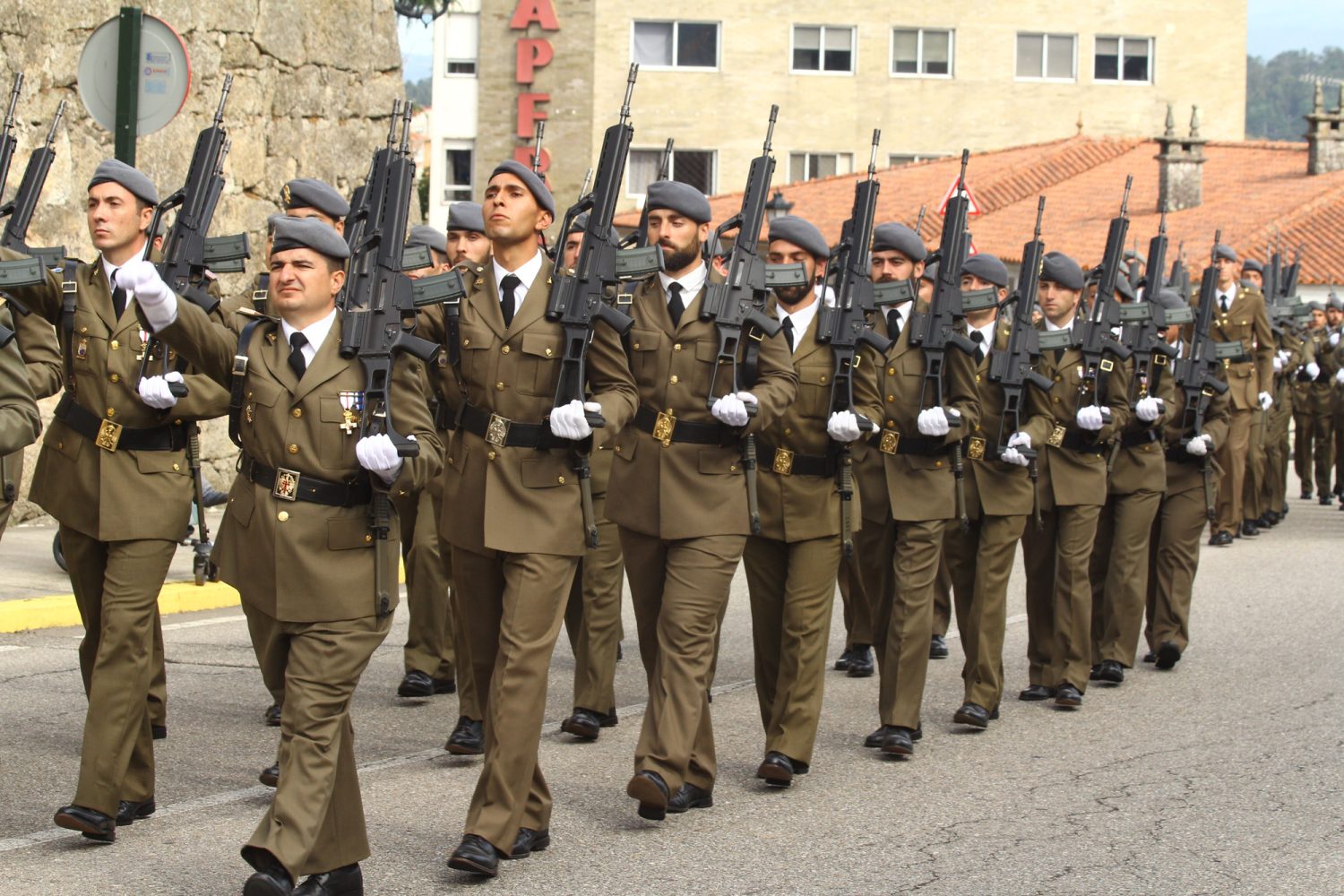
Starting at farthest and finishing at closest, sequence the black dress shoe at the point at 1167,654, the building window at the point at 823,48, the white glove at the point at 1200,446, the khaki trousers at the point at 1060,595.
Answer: the building window at the point at 823,48, the white glove at the point at 1200,446, the black dress shoe at the point at 1167,654, the khaki trousers at the point at 1060,595

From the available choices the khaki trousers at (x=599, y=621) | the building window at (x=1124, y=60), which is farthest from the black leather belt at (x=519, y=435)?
the building window at (x=1124, y=60)

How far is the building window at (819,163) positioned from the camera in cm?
4803

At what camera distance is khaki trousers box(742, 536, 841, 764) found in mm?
7848

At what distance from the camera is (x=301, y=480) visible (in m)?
Result: 6.03

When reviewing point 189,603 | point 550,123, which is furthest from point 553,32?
point 189,603

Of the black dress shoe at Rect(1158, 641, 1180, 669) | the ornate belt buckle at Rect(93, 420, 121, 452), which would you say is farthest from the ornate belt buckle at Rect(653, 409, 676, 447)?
the black dress shoe at Rect(1158, 641, 1180, 669)

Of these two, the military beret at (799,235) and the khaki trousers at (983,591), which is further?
the khaki trousers at (983,591)

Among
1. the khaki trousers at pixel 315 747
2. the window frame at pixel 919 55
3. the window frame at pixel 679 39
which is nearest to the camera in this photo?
the khaki trousers at pixel 315 747

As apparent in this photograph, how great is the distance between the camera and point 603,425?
673 cm

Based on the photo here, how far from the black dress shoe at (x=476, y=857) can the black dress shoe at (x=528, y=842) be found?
0.71 ft

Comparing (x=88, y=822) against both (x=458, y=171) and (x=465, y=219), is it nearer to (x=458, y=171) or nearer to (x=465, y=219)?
(x=465, y=219)

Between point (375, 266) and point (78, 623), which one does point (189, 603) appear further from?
point (375, 266)

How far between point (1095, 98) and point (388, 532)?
45113 mm

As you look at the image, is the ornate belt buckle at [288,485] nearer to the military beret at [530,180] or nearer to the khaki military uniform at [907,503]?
the military beret at [530,180]
